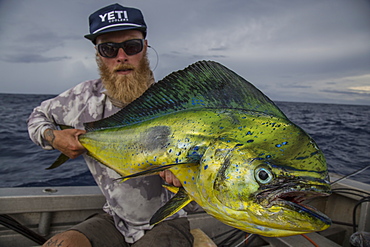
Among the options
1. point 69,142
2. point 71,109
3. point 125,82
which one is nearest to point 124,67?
point 125,82

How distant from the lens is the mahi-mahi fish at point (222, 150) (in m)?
0.99

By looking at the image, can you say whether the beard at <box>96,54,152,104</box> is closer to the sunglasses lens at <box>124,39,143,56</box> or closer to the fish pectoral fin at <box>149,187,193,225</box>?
the sunglasses lens at <box>124,39,143,56</box>

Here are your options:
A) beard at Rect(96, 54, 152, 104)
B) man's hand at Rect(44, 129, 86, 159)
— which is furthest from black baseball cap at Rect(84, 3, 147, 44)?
man's hand at Rect(44, 129, 86, 159)

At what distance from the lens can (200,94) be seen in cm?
145

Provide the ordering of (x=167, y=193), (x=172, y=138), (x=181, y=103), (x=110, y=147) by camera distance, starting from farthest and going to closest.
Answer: (x=167, y=193) < (x=110, y=147) < (x=181, y=103) < (x=172, y=138)

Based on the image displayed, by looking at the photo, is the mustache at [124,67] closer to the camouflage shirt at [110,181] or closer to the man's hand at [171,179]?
the camouflage shirt at [110,181]

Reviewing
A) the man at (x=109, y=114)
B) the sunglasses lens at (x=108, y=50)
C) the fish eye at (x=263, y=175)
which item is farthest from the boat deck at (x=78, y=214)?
the fish eye at (x=263, y=175)

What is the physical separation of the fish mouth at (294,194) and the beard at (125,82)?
1781 mm

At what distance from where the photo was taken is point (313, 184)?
969mm

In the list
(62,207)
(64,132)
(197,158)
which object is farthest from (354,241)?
(62,207)

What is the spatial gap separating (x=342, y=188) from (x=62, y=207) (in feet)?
11.0

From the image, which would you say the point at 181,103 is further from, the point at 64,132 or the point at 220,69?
the point at 64,132

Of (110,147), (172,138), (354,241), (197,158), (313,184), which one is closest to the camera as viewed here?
(313,184)

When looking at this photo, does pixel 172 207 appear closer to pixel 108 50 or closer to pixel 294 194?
pixel 294 194
